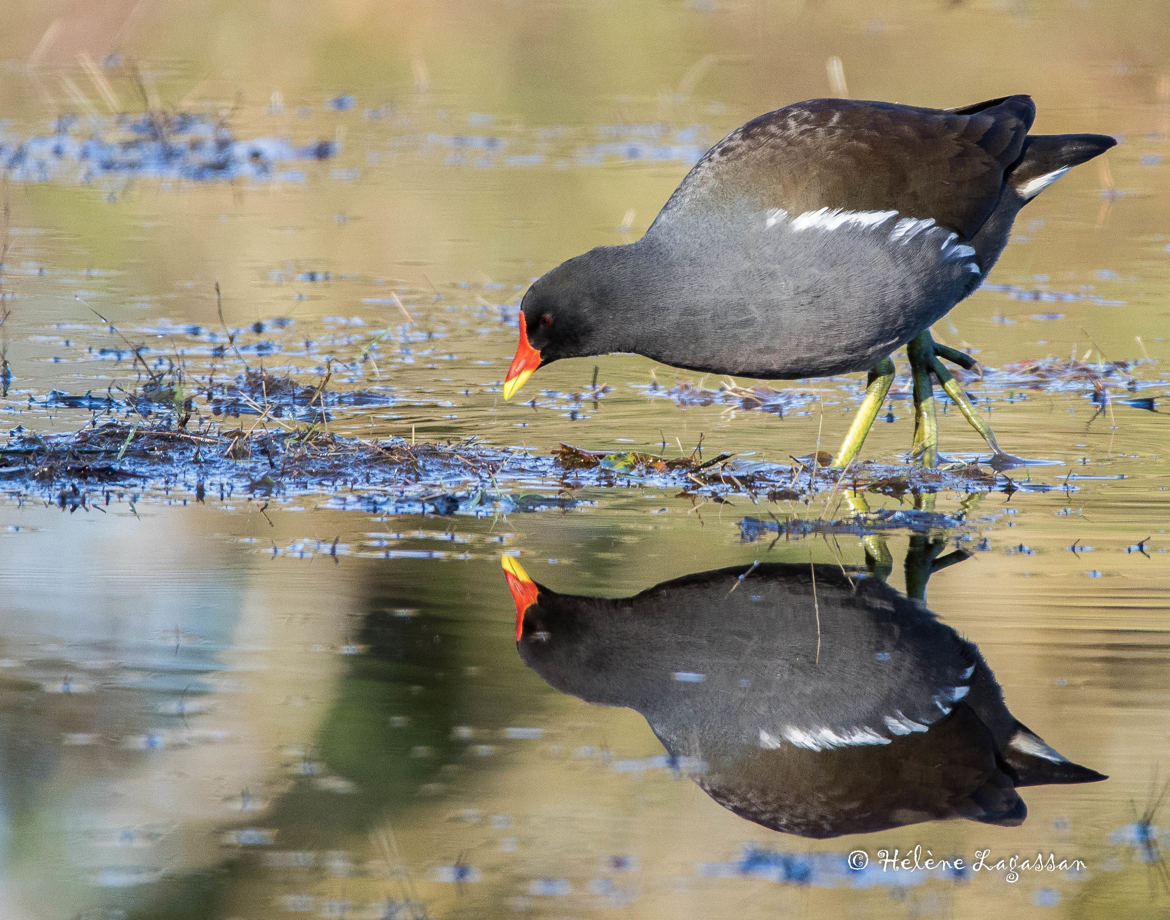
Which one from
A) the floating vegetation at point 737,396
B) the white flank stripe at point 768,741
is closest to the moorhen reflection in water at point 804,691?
the white flank stripe at point 768,741

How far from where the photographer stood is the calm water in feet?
11.2

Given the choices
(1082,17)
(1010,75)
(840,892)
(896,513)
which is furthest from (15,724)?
(1082,17)

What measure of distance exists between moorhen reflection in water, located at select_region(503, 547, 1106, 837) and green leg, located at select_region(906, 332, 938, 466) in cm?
152

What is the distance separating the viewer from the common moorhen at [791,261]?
5.84 meters

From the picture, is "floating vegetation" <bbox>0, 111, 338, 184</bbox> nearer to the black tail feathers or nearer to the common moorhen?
the black tail feathers

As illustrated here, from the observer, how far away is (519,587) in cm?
496

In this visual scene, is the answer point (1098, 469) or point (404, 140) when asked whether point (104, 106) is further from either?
point (1098, 469)

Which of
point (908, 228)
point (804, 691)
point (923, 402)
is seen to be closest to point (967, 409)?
point (923, 402)

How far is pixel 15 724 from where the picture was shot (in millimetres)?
4047

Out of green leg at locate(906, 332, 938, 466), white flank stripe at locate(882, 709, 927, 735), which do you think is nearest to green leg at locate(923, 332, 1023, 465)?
green leg at locate(906, 332, 938, 466)

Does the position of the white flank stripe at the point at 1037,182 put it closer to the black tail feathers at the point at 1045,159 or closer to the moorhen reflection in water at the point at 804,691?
the black tail feathers at the point at 1045,159

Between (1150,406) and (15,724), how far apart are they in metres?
5.08

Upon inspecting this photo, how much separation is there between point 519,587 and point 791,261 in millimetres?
1607

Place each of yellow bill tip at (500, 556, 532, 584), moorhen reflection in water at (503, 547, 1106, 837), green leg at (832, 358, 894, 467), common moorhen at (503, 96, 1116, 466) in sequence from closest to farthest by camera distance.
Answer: moorhen reflection in water at (503, 547, 1106, 837)
yellow bill tip at (500, 556, 532, 584)
common moorhen at (503, 96, 1116, 466)
green leg at (832, 358, 894, 467)
